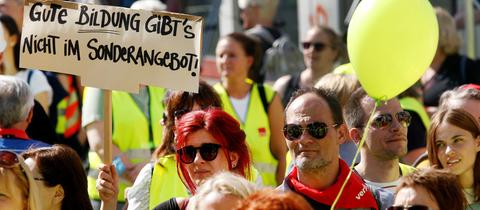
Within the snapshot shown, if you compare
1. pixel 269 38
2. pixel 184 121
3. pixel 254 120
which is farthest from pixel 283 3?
pixel 184 121

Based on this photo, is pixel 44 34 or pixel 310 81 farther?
pixel 310 81

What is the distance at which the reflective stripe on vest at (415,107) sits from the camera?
361 inches

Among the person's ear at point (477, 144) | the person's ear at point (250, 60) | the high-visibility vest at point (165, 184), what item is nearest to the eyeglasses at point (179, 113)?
the high-visibility vest at point (165, 184)

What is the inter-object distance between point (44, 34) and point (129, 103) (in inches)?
76.9

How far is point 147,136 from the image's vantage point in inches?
353

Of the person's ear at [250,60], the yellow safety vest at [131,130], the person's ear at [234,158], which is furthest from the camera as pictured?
the person's ear at [250,60]

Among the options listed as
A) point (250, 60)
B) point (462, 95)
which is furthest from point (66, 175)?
point (250, 60)

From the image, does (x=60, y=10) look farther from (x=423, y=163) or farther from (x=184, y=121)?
(x=423, y=163)

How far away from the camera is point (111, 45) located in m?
6.98

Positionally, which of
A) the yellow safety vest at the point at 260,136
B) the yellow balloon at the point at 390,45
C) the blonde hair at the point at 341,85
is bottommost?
the yellow safety vest at the point at 260,136

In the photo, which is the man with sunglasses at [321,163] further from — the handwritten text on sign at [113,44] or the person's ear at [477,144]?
the person's ear at [477,144]

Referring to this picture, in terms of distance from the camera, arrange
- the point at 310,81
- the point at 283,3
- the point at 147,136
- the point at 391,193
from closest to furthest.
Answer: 1. the point at 391,193
2. the point at 147,136
3. the point at 310,81
4. the point at 283,3

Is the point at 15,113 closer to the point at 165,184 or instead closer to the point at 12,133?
the point at 12,133

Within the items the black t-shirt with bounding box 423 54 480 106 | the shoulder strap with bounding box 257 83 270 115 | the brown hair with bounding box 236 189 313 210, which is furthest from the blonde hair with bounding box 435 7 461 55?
the brown hair with bounding box 236 189 313 210
